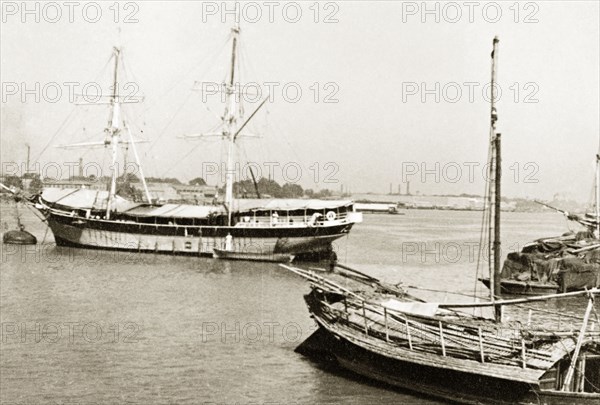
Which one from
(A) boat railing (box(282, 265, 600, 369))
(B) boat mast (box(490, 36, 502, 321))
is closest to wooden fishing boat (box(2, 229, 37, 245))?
(A) boat railing (box(282, 265, 600, 369))

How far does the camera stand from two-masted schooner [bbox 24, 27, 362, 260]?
1971 inches

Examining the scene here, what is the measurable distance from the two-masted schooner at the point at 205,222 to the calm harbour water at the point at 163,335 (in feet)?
17.0

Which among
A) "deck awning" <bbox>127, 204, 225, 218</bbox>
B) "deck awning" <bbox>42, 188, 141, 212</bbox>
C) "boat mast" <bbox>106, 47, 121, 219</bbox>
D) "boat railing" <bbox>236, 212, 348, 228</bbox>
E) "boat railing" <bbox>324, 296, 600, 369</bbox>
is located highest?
"boat mast" <bbox>106, 47, 121, 219</bbox>

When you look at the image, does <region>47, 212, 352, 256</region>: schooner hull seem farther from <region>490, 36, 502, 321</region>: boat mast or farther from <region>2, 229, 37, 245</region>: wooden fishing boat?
<region>490, 36, 502, 321</region>: boat mast

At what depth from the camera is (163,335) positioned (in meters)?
23.6

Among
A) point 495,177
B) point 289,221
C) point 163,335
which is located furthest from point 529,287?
point 289,221

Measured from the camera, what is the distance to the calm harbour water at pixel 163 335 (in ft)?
57.2

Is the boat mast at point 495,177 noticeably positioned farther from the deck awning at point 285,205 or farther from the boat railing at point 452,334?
the deck awning at point 285,205

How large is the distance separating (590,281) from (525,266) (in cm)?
356

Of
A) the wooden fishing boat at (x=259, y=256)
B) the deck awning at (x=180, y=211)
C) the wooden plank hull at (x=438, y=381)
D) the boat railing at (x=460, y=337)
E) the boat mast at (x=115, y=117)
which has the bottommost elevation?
the wooden fishing boat at (x=259, y=256)

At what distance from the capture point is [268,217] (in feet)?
169

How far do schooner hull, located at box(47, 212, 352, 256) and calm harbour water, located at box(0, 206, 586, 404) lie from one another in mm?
4713

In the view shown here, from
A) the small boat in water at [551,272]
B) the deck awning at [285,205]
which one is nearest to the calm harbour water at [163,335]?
the small boat in water at [551,272]

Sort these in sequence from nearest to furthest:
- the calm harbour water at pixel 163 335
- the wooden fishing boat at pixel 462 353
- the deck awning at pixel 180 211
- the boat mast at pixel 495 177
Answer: the wooden fishing boat at pixel 462 353 → the calm harbour water at pixel 163 335 → the boat mast at pixel 495 177 → the deck awning at pixel 180 211
